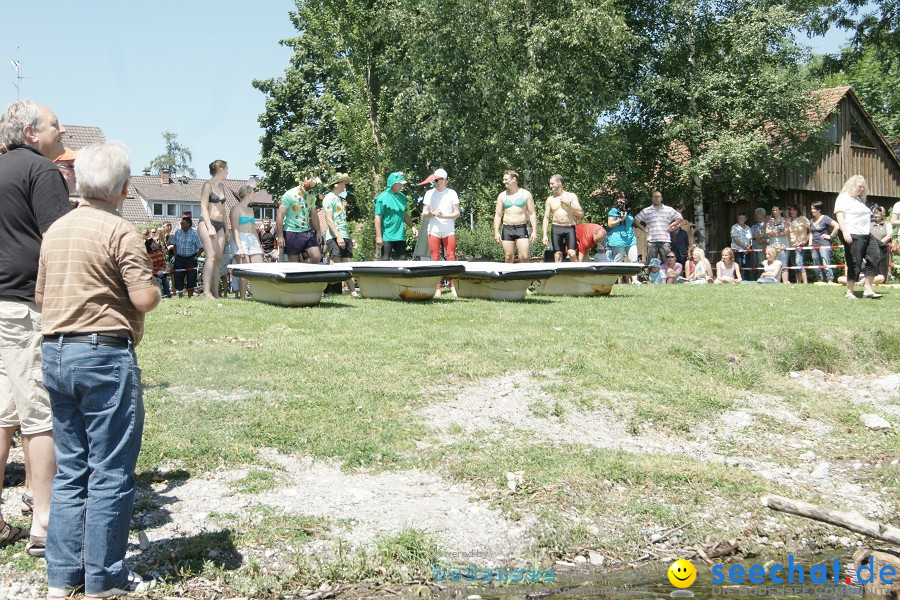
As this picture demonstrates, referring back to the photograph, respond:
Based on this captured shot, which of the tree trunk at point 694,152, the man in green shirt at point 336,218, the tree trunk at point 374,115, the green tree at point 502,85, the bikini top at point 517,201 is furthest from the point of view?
the tree trunk at point 374,115

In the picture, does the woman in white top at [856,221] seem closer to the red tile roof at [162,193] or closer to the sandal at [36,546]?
the sandal at [36,546]

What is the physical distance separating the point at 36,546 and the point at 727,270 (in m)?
16.9

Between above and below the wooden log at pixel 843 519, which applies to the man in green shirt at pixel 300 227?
above

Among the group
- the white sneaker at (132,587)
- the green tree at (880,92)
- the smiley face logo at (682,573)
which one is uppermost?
the green tree at (880,92)

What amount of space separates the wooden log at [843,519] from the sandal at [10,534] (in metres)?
4.26

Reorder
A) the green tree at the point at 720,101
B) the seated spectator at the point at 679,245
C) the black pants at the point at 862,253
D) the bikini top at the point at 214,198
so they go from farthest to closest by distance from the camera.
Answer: the green tree at the point at 720,101, the seated spectator at the point at 679,245, the black pants at the point at 862,253, the bikini top at the point at 214,198

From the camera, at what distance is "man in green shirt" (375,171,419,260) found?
48.8 feet

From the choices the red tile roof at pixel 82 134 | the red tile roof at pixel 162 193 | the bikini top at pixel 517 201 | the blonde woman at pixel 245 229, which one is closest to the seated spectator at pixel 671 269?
the bikini top at pixel 517 201

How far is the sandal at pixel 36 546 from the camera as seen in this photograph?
4.84 m

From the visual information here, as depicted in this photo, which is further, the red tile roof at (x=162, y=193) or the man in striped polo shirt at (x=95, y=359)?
the red tile roof at (x=162, y=193)

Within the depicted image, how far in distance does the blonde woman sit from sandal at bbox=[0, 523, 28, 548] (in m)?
9.56

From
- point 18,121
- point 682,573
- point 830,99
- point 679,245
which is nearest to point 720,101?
point 830,99

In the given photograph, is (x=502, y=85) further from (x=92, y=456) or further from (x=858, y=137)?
(x=92, y=456)

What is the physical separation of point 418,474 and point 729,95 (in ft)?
85.7
